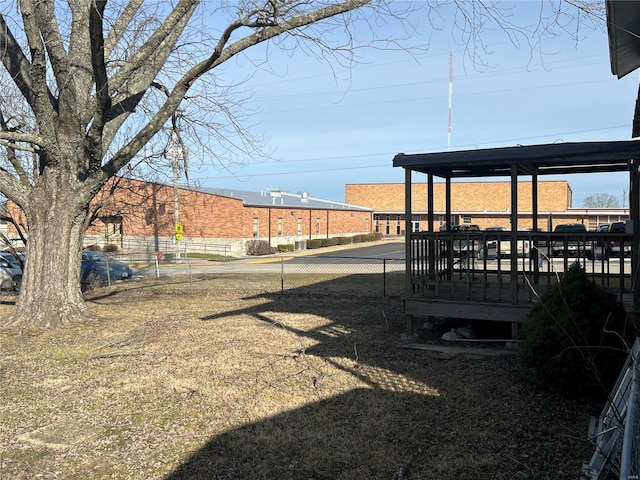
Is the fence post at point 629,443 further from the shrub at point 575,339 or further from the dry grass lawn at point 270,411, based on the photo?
the shrub at point 575,339

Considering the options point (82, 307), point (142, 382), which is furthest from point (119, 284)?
point (142, 382)

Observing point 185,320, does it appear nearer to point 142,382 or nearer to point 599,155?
point 142,382

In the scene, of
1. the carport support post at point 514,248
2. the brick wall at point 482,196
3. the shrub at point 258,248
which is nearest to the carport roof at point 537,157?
the carport support post at point 514,248

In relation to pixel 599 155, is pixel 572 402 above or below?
below

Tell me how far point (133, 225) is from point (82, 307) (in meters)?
32.0

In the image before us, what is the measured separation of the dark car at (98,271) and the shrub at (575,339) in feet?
53.4

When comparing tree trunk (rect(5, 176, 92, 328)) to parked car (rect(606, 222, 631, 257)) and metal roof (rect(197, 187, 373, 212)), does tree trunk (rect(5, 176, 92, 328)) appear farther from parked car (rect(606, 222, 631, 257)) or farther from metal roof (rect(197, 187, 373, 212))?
metal roof (rect(197, 187, 373, 212))

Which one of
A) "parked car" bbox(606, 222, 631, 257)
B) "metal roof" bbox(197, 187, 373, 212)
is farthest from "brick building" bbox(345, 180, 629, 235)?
"parked car" bbox(606, 222, 631, 257)

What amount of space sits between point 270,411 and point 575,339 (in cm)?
306

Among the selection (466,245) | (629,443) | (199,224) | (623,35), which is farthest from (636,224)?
(199,224)

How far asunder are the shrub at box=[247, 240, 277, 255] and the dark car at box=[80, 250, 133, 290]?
18623 mm

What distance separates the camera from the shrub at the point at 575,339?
5.39m

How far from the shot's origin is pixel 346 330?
9.95 metres

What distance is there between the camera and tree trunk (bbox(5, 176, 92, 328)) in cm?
1040
